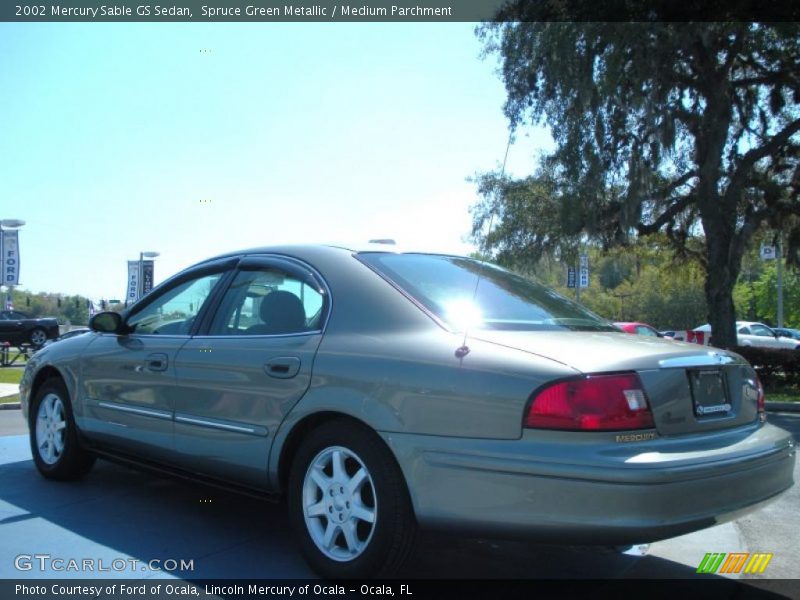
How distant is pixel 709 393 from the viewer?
10.6 ft

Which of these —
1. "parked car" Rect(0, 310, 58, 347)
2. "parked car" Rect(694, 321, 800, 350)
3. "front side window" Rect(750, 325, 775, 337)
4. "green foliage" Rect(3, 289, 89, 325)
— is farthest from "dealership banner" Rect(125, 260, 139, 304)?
"green foliage" Rect(3, 289, 89, 325)

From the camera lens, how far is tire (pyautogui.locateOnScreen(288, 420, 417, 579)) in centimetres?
308

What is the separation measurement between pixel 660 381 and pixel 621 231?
52.2 ft

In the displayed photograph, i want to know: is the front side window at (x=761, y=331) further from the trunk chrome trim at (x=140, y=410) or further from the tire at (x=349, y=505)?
the tire at (x=349, y=505)

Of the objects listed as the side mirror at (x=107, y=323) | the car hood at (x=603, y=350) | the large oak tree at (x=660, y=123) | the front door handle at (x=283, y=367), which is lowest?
the front door handle at (x=283, y=367)

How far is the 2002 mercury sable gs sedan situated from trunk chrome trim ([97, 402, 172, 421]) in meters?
0.01

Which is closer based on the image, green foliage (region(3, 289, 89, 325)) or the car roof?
the car roof

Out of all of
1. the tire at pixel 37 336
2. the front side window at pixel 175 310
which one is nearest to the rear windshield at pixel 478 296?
the front side window at pixel 175 310

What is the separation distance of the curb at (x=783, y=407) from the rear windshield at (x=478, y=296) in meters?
9.70

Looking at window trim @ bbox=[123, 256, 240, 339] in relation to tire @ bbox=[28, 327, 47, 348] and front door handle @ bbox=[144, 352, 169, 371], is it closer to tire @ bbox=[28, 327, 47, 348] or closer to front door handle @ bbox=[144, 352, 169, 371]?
front door handle @ bbox=[144, 352, 169, 371]

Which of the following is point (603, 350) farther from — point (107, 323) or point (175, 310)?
point (107, 323)

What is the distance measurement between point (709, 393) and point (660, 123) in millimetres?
14240

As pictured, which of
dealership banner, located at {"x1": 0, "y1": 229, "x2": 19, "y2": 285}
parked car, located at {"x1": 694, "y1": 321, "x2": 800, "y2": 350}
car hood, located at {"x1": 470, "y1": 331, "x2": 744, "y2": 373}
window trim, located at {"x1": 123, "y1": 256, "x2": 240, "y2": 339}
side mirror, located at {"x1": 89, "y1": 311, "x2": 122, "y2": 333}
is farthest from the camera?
parked car, located at {"x1": 694, "y1": 321, "x2": 800, "y2": 350}

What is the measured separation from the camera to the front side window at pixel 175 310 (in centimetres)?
446
